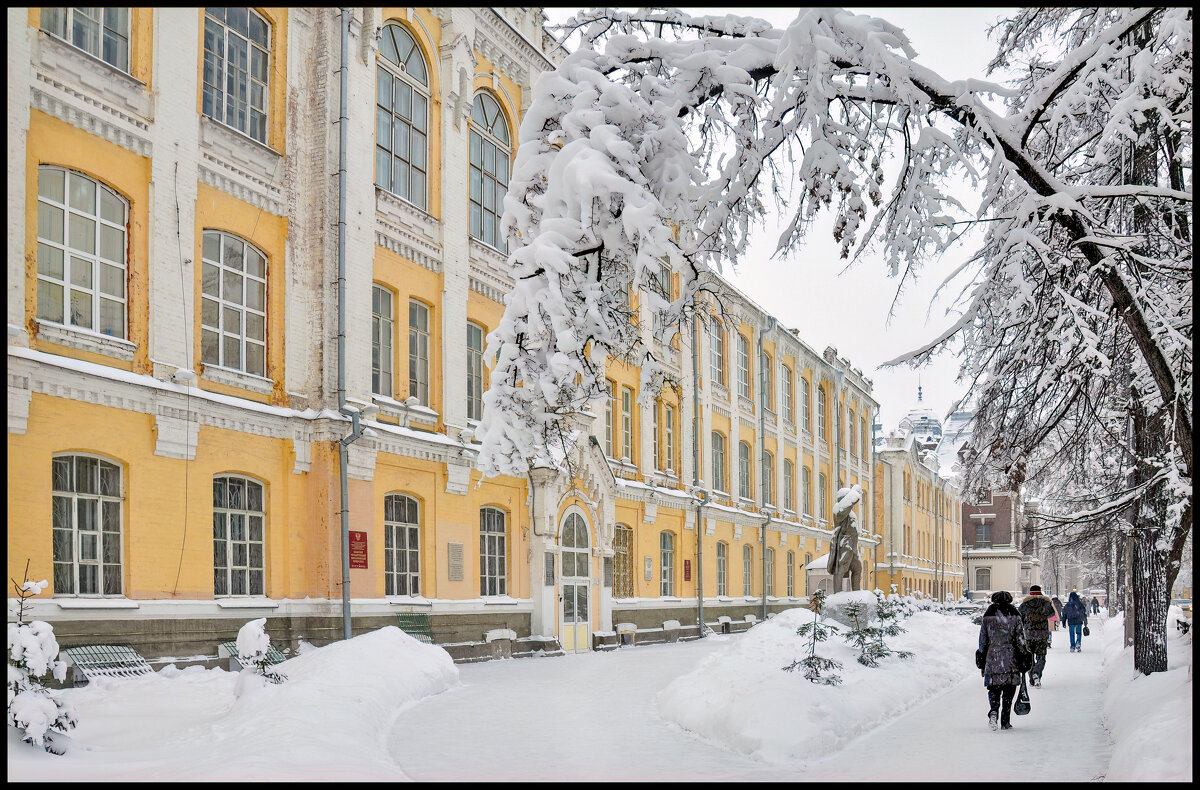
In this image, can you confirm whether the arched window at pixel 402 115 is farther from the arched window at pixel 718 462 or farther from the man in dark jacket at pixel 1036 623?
the arched window at pixel 718 462

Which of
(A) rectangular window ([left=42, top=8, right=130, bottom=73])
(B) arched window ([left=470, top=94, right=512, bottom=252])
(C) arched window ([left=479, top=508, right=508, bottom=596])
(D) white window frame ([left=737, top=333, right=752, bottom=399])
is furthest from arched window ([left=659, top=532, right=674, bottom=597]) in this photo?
(A) rectangular window ([left=42, top=8, right=130, bottom=73])

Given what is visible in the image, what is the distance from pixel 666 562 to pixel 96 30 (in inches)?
819

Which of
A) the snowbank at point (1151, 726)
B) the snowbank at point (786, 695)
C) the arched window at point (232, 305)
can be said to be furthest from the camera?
the arched window at point (232, 305)

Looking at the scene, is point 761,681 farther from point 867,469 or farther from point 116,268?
Result: point 867,469

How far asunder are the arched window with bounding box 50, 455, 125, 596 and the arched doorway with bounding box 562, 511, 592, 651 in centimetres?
1161

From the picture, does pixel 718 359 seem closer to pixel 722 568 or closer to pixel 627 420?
pixel 722 568

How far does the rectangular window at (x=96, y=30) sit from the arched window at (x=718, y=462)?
23.7m

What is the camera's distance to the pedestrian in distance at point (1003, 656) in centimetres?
1195

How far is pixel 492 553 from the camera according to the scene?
22.8m

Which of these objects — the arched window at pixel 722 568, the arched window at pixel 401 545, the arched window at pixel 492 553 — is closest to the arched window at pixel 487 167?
the arched window at pixel 492 553

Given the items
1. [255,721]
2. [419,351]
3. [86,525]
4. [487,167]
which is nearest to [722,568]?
[487,167]

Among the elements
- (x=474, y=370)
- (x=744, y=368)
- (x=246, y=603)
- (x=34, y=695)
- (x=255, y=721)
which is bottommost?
(x=255, y=721)

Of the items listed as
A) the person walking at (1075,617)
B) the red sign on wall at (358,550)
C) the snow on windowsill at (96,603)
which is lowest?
the person walking at (1075,617)

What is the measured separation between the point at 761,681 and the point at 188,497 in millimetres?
7993
